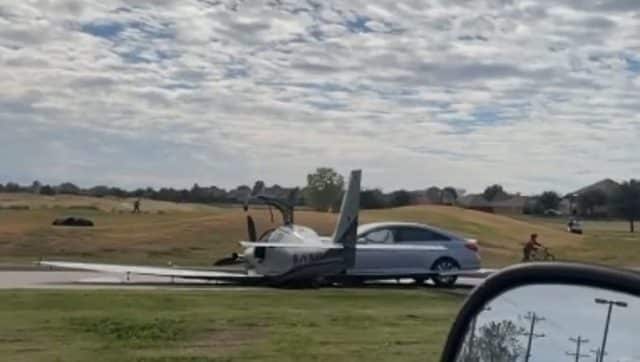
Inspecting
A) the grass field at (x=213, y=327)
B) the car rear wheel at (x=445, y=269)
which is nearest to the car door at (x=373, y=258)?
the car rear wheel at (x=445, y=269)

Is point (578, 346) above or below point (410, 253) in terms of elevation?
above

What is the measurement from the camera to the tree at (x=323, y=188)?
253 ft

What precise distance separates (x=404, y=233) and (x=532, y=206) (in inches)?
2793

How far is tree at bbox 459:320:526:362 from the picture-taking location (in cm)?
280

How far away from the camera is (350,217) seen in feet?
77.5

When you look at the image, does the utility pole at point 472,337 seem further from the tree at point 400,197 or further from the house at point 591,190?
the tree at point 400,197

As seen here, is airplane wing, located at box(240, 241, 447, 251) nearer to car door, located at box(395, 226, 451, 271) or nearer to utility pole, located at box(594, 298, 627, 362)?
car door, located at box(395, 226, 451, 271)

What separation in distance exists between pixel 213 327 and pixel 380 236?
12.7 meters

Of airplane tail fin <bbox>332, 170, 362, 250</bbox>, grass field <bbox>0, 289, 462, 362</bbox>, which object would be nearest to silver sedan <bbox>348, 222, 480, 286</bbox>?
airplane tail fin <bbox>332, 170, 362, 250</bbox>

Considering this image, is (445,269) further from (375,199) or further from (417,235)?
(375,199)

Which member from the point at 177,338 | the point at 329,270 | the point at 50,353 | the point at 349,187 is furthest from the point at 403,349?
the point at 349,187

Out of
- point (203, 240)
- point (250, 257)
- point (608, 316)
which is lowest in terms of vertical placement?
point (203, 240)

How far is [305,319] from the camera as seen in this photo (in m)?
13.9

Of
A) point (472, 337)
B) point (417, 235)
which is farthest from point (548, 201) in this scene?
point (472, 337)
